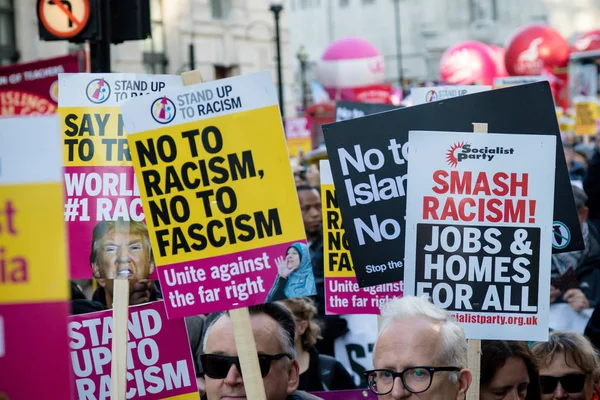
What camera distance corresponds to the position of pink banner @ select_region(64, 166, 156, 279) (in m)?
5.05

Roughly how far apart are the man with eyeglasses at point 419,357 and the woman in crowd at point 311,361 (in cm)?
192

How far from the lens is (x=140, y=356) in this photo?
4707 millimetres

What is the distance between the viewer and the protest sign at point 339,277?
563 cm

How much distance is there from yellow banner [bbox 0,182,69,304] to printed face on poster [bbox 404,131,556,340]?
2134 millimetres

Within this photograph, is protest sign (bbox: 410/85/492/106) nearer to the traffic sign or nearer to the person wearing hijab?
the traffic sign

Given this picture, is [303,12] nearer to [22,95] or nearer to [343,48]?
[343,48]

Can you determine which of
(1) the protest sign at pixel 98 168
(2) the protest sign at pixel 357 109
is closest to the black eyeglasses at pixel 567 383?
(1) the protest sign at pixel 98 168

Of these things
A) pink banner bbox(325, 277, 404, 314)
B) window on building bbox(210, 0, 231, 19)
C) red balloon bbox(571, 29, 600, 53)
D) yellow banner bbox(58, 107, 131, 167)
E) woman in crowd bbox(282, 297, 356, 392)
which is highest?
window on building bbox(210, 0, 231, 19)

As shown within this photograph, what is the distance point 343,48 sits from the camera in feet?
130

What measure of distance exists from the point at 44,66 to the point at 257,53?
1834 centimetres

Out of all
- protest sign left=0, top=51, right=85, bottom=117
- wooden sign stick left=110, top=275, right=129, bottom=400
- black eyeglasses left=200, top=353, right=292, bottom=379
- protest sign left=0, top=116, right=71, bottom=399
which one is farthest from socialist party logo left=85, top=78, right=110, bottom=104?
protest sign left=0, top=51, right=85, bottom=117

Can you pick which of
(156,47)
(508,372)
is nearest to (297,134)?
(156,47)

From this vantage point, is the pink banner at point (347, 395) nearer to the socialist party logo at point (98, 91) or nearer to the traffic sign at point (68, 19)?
the socialist party logo at point (98, 91)

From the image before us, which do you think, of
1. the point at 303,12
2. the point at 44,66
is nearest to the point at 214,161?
the point at 44,66
